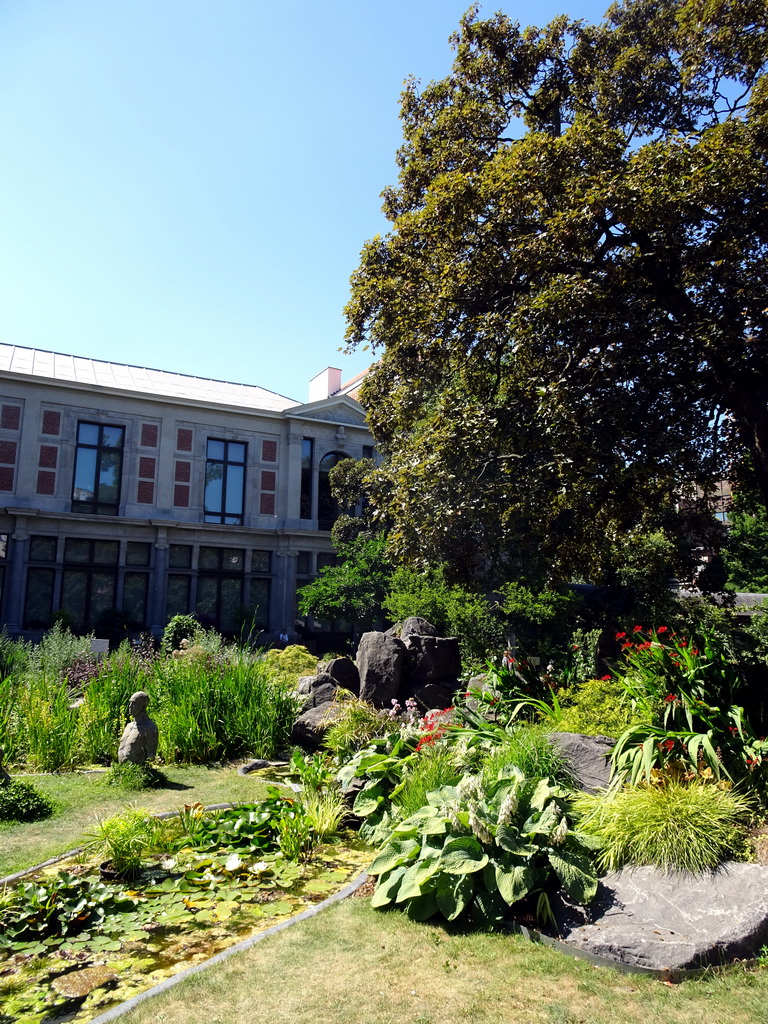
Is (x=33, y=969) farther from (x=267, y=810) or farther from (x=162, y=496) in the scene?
(x=162, y=496)

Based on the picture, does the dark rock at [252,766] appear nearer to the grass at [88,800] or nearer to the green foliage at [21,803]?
the grass at [88,800]

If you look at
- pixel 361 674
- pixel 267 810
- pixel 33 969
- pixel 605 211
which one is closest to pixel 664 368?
pixel 605 211

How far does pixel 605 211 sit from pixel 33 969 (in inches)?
340

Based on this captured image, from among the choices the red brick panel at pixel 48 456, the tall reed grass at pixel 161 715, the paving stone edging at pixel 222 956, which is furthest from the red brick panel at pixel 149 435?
the paving stone edging at pixel 222 956

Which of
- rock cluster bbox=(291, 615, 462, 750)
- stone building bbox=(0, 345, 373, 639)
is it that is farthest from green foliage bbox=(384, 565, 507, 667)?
stone building bbox=(0, 345, 373, 639)

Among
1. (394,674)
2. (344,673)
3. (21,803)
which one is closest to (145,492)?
(344,673)

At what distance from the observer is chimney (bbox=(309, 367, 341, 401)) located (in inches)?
1623

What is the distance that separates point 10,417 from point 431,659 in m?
24.8

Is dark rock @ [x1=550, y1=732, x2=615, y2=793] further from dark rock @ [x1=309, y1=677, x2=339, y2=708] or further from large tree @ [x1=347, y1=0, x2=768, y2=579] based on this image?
dark rock @ [x1=309, y1=677, x2=339, y2=708]

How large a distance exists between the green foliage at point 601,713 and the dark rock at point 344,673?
17.0ft

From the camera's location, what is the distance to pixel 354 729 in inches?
355

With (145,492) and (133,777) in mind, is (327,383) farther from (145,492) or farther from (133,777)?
(133,777)

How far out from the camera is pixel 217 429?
33.3m

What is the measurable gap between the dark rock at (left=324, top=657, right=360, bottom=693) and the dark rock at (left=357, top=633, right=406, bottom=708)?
1.72ft
